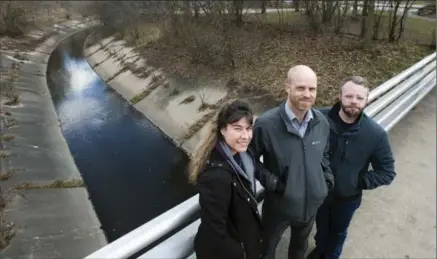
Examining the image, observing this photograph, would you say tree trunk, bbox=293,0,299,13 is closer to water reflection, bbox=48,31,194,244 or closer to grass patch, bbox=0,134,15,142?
water reflection, bbox=48,31,194,244

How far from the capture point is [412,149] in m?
4.31

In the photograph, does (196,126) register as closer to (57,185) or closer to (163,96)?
(163,96)

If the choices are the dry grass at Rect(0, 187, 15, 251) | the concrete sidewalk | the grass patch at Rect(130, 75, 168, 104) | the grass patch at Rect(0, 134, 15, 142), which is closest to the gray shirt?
the concrete sidewalk

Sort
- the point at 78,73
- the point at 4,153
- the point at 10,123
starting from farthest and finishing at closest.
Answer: the point at 78,73
the point at 10,123
the point at 4,153

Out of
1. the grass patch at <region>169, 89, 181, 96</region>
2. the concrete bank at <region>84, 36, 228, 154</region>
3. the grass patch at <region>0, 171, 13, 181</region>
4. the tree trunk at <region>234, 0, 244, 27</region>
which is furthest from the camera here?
the tree trunk at <region>234, 0, 244, 27</region>

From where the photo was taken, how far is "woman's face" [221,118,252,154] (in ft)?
5.88

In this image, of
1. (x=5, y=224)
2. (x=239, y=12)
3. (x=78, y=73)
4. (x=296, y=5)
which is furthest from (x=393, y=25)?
(x=78, y=73)

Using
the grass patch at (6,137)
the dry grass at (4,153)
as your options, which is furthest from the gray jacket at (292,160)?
the grass patch at (6,137)

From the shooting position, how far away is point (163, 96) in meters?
17.1

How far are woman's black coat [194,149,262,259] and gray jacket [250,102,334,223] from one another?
14.1 inches

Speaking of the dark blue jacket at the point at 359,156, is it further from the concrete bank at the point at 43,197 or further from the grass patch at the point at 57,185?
the grass patch at the point at 57,185

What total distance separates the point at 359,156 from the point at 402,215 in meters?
1.31

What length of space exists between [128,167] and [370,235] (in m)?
10.6

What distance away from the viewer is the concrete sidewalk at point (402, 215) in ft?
9.48
